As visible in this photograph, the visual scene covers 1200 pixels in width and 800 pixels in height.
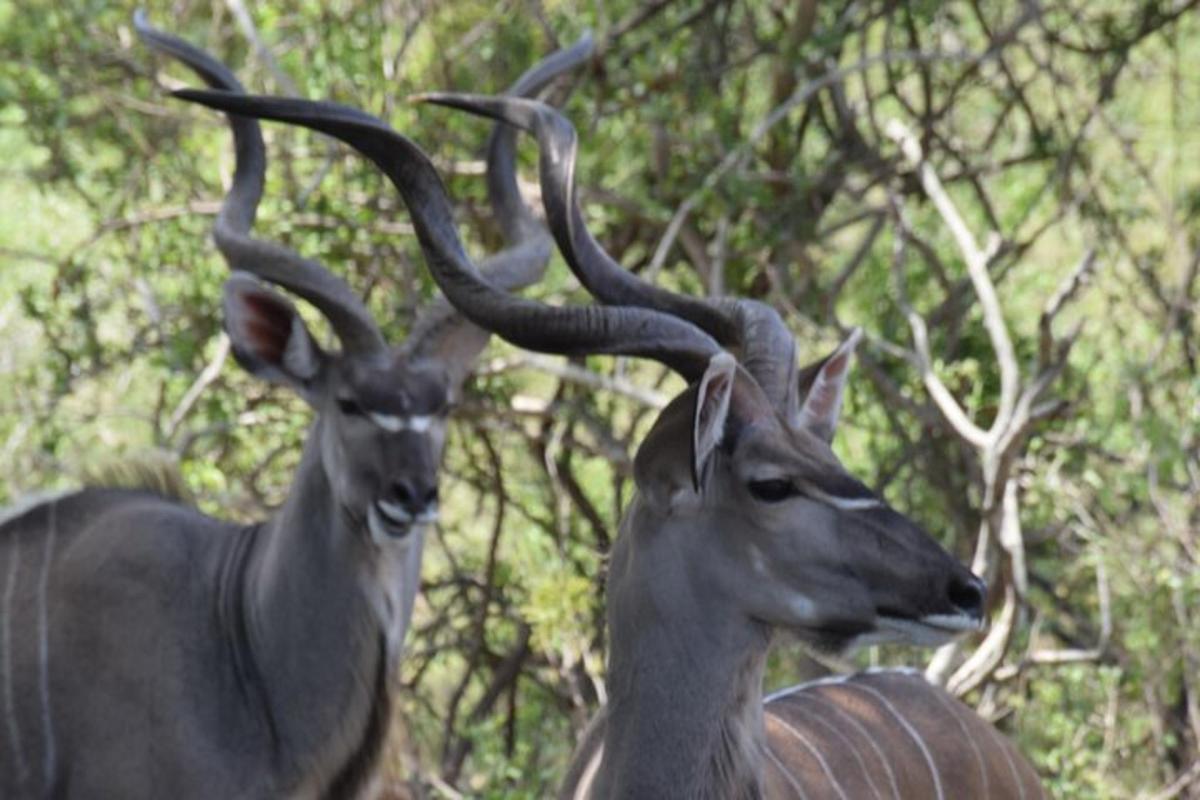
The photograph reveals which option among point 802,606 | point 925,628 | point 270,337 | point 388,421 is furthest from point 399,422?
point 925,628

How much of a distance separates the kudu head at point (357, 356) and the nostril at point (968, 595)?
1.27 metres

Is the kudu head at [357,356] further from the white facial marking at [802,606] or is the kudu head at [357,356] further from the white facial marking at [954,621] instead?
the white facial marking at [954,621]

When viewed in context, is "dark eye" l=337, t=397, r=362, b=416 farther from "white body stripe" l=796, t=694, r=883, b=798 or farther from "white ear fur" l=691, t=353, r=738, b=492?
"white ear fur" l=691, t=353, r=738, b=492

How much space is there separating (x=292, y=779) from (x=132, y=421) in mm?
2212

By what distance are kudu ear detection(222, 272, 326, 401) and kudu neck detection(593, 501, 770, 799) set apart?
51.5 inches

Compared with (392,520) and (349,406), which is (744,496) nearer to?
(392,520)

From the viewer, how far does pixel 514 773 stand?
12.7 ft

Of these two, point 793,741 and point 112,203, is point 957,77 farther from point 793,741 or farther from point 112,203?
point 793,741

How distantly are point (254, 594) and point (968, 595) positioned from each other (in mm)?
1522

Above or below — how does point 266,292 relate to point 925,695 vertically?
above

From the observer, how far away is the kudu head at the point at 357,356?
3230 mm

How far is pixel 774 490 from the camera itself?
218 cm

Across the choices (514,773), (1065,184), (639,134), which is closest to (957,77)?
(1065,184)

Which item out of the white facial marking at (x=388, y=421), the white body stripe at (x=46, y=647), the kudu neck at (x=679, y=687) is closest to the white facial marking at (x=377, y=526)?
the white facial marking at (x=388, y=421)
